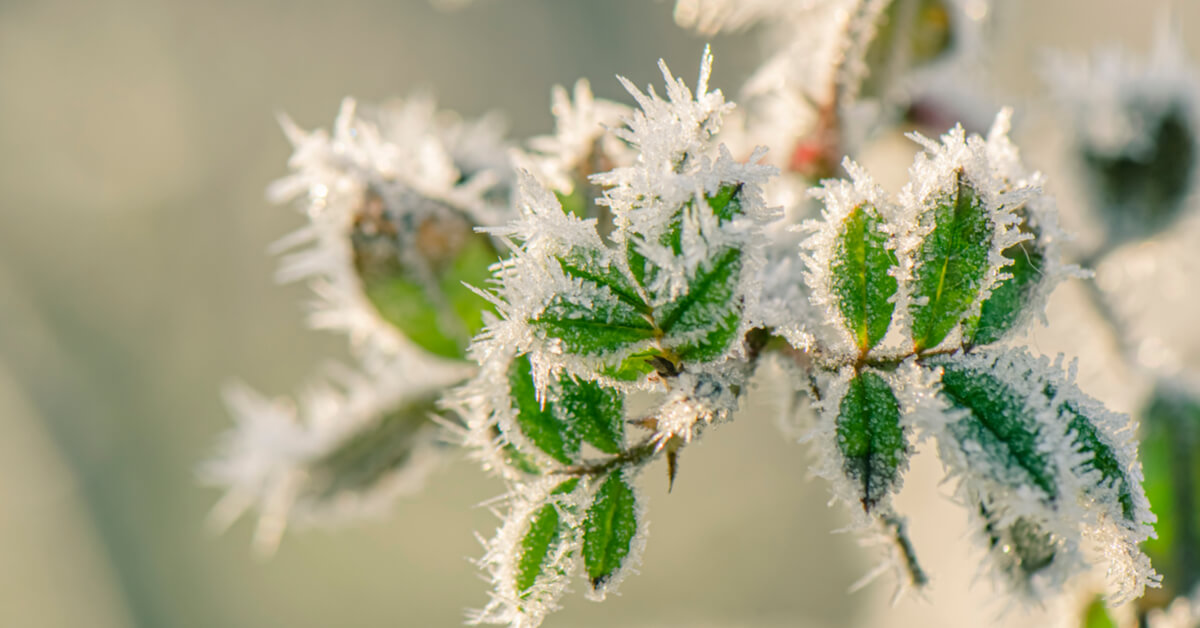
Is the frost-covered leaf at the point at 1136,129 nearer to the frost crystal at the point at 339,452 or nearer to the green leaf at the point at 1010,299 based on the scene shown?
the green leaf at the point at 1010,299

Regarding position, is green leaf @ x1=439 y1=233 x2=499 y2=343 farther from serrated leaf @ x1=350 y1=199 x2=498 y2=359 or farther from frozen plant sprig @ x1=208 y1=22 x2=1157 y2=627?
frozen plant sprig @ x1=208 y1=22 x2=1157 y2=627

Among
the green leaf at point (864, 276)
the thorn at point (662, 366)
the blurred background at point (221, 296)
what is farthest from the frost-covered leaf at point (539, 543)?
the blurred background at point (221, 296)

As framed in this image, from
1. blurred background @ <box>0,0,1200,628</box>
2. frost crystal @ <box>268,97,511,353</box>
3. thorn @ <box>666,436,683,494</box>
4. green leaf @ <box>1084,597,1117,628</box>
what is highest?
blurred background @ <box>0,0,1200,628</box>

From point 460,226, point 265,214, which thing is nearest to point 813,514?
point 265,214

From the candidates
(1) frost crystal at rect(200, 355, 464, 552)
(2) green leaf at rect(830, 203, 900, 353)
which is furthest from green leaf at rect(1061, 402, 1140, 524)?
(1) frost crystal at rect(200, 355, 464, 552)

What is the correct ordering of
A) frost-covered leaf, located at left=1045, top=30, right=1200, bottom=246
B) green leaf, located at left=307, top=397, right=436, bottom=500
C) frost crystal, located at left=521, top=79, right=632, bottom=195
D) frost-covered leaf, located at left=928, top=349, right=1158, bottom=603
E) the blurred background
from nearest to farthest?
1. frost-covered leaf, located at left=928, top=349, right=1158, bottom=603
2. frost crystal, located at left=521, top=79, right=632, bottom=195
3. green leaf, located at left=307, top=397, right=436, bottom=500
4. frost-covered leaf, located at left=1045, top=30, right=1200, bottom=246
5. the blurred background

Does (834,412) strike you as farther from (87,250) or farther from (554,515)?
(87,250)

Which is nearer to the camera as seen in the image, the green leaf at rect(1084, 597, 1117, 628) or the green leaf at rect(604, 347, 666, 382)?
the green leaf at rect(604, 347, 666, 382)

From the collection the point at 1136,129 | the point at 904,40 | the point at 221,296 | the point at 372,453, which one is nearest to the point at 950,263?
the point at 904,40
